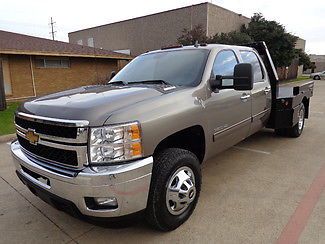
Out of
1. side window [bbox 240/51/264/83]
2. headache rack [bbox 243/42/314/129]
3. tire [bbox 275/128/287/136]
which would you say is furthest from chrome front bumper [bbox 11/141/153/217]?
tire [bbox 275/128/287/136]

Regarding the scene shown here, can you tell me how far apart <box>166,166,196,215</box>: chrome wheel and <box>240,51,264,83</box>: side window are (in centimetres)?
244

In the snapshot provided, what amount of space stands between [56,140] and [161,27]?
3186cm

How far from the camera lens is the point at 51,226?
3.06 metres

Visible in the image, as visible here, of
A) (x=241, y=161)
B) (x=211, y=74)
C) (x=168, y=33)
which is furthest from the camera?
(x=168, y=33)

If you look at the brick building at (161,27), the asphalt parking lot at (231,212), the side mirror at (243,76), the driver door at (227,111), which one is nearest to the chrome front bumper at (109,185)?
the asphalt parking lot at (231,212)

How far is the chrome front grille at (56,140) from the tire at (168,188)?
27.3 inches

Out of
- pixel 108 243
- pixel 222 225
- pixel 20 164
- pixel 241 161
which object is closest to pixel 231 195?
pixel 222 225

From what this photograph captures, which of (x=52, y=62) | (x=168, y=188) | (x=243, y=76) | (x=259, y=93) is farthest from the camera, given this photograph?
(x=52, y=62)

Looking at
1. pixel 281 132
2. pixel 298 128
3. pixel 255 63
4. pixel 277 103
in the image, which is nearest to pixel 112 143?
pixel 255 63

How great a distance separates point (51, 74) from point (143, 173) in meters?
16.0

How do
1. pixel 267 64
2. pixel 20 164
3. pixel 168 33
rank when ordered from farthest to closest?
1. pixel 168 33
2. pixel 267 64
3. pixel 20 164

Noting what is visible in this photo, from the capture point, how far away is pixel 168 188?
2.73 metres

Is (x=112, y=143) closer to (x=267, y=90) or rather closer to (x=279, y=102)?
(x=267, y=90)

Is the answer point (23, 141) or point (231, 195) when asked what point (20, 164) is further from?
point (231, 195)
